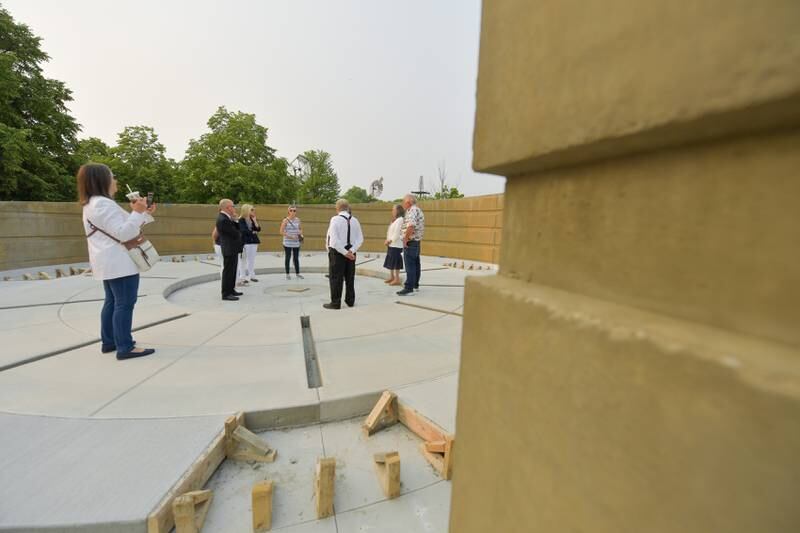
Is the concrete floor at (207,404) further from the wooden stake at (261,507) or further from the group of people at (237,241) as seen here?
the group of people at (237,241)

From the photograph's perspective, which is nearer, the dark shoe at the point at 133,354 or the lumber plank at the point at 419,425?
the lumber plank at the point at 419,425

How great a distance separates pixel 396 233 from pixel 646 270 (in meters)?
6.58

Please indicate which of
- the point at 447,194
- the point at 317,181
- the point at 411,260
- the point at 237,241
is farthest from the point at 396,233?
the point at 317,181

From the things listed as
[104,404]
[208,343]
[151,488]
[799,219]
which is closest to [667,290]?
[799,219]

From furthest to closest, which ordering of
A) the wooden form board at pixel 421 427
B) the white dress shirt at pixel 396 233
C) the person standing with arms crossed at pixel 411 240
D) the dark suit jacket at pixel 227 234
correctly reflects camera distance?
the white dress shirt at pixel 396 233 < the person standing with arms crossed at pixel 411 240 < the dark suit jacket at pixel 227 234 < the wooden form board at pixel 421 427

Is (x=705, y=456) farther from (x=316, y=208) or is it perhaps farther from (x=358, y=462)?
(x=316, y=208)

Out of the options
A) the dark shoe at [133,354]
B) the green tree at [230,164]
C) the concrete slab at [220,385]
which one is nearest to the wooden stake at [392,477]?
the concrete slab at [220,385]

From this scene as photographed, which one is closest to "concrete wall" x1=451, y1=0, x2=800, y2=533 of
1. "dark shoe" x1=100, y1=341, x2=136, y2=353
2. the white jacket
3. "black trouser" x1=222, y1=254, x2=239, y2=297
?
the white jacket

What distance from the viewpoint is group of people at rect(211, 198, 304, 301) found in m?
6.17

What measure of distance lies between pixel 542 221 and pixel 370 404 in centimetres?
234

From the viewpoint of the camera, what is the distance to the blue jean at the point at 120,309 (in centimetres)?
342

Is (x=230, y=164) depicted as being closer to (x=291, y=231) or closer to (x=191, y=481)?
(x=291, y=231)

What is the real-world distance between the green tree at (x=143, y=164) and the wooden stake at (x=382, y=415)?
3236 cm

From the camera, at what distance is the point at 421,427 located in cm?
251
